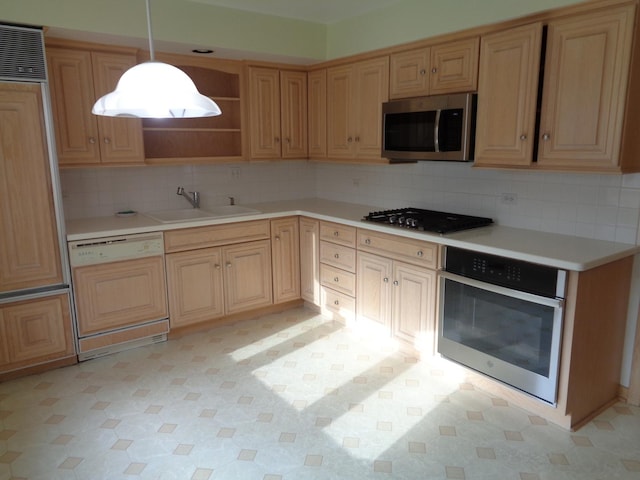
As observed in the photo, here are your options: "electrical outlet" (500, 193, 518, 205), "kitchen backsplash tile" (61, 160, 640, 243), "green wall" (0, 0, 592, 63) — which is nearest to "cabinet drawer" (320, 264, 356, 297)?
"kitchen backsplash tile" (61, 160, 640, 243)

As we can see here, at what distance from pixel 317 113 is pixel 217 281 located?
177 centimetres

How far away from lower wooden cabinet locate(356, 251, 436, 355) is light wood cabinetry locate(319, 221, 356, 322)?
10 cm

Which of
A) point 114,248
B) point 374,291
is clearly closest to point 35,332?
point 114,248

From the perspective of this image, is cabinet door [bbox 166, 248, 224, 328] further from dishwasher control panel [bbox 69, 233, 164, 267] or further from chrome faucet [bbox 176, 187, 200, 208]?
chrome faucet [bbox 176, 187, 200, 208]

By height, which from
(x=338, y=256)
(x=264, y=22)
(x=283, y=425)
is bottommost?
(x=283, y=425)

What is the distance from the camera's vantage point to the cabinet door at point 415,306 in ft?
9.99

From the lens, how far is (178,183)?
407 centimetres

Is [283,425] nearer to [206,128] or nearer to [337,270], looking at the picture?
[337,270]

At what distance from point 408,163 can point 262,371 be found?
201 cm

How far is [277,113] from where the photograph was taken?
13.6 ft

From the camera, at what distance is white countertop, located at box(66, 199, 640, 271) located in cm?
237

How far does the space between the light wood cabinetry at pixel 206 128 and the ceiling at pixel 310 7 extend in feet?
1.69

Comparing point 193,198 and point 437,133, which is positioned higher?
point 437,133

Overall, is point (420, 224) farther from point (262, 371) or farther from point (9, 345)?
point (9, 345)
